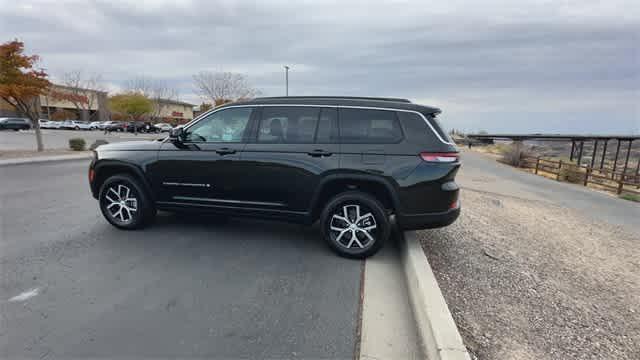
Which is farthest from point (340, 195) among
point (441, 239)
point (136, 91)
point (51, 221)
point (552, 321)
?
point (136, 91)

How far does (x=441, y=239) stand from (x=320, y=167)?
2239 millimetres

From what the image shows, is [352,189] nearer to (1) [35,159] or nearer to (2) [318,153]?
(2) [318,153]

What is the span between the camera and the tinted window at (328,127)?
4.02 meters

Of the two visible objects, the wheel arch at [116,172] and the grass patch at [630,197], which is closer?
the wheel arch at [116,172]

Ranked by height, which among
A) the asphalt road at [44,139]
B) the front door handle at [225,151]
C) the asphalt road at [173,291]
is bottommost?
the asphalt road at [173,291]

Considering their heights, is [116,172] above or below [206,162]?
below

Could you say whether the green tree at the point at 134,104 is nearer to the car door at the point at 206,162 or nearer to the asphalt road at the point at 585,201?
the asphalt road at the point at 585,201

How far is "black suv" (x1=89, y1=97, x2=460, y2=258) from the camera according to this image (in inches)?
150

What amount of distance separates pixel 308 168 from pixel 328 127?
0.57 meters

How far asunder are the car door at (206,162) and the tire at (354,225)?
1334mm

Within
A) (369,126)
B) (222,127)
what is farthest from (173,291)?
(369,126)

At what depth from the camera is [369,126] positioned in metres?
3.94

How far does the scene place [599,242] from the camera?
6.66 metres

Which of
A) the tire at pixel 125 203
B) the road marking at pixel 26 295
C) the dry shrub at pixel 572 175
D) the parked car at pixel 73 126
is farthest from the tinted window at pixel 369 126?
the parked car at pixel 73 126
